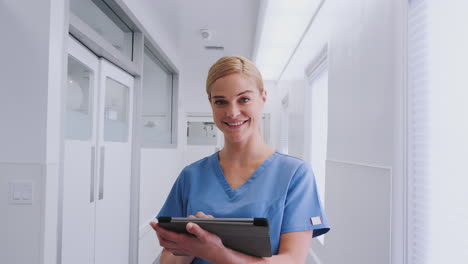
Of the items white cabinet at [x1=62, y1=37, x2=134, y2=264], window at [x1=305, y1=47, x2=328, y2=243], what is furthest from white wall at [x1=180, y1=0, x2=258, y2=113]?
white cabinet at [x1=62, y1=37, x2=134, y2=264]

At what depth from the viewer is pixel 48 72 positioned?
1.53 m

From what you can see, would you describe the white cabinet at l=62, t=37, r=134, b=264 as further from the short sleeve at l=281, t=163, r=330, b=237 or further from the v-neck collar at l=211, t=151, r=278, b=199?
the short sleeve at l=281, t=163, r=330, b=237

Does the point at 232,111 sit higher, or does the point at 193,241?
the point at 232,111

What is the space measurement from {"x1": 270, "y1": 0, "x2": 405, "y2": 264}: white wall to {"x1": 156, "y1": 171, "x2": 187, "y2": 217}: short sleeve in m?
0.92

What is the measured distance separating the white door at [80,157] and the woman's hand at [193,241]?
4.33ft

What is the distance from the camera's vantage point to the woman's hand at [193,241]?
750 mm

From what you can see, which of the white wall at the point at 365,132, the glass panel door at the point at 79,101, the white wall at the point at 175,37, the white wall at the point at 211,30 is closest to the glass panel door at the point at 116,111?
the glass panel door at the point at 79,101

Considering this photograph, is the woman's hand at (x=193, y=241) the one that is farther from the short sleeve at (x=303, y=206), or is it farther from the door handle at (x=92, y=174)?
the door handle at (x=92, y=174)

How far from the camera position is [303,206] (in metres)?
0.94

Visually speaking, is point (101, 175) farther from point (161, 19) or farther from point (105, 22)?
point (161, 19)

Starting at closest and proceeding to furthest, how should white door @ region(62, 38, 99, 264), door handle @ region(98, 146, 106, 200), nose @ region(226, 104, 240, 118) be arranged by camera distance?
nose @ region(226, 104, 240, 118) < white door @ region(62, 38, 99, 264) < door handle @ region(98, 146, 106, 200)

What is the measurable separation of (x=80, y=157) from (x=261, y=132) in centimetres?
146

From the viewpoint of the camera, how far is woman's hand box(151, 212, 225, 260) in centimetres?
75

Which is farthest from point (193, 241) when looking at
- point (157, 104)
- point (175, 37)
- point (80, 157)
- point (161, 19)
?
point (175, 37)
